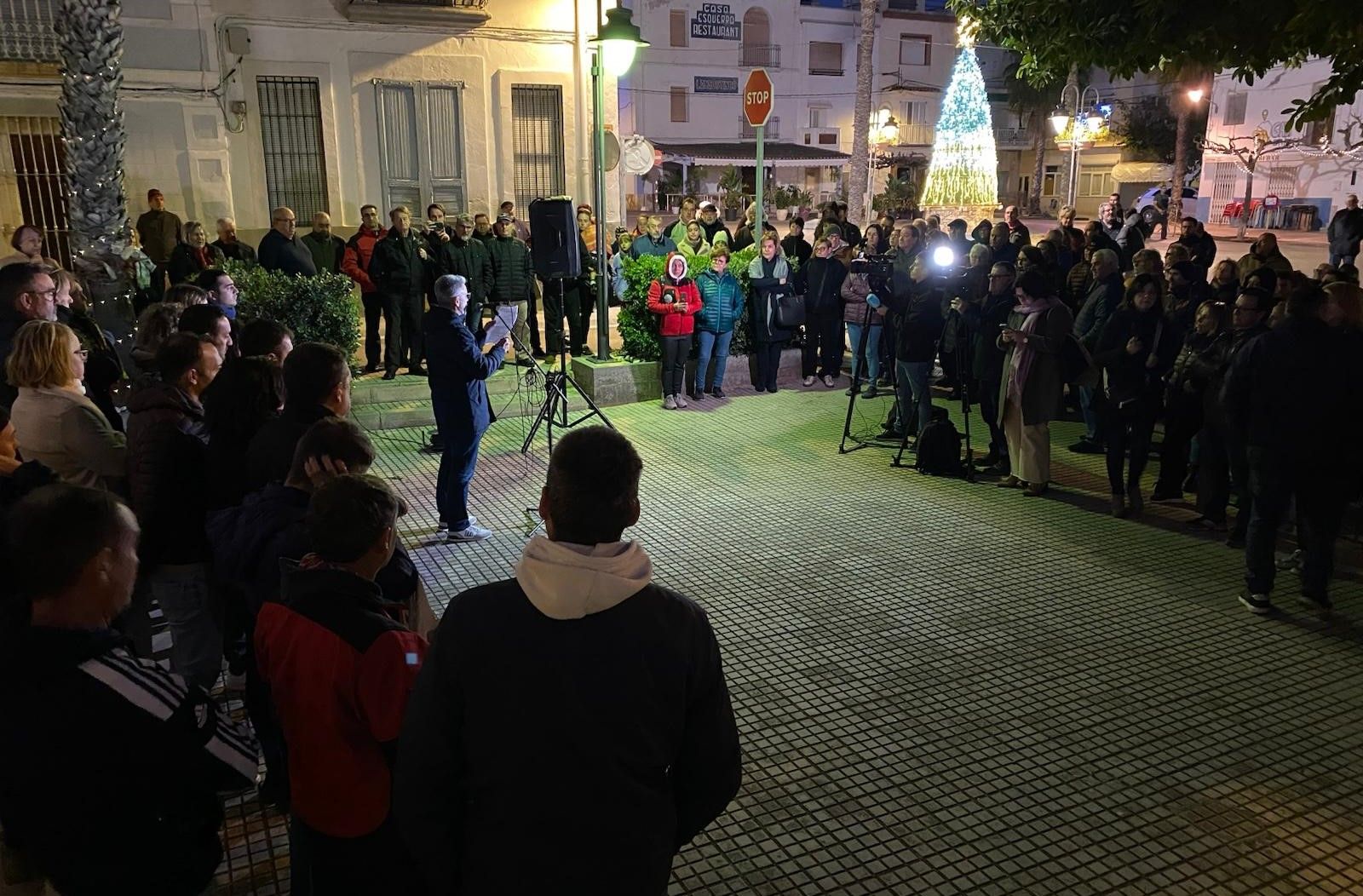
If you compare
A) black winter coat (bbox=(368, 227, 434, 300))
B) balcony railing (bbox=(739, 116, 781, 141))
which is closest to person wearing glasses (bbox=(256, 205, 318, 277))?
black winter coat (bbox=(368, 227, 434, 300))

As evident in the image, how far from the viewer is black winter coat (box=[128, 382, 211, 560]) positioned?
3951mm

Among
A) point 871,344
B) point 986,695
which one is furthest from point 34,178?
point 986,695

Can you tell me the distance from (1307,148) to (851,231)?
1000 inches

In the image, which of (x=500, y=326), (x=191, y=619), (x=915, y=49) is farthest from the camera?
(x=915, y=49)

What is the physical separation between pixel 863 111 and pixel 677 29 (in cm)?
2044

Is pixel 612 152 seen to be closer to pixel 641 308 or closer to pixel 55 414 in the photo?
pixel 641 308

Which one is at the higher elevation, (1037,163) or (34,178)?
(1037,163)

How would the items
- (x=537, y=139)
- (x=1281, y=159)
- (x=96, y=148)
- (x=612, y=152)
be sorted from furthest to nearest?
(x=1281, y=159) → (x=537, y=139) → (x=612, y=152) → (x=96, y=148)

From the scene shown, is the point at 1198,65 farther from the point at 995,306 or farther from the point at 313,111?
the point at 313,111

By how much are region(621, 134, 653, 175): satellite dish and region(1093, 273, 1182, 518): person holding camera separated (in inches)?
298

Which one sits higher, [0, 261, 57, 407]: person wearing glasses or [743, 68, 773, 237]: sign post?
[743, 68, 773, 237]: sign post

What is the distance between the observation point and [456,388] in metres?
6.56

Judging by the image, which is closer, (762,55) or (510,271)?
(510,271)

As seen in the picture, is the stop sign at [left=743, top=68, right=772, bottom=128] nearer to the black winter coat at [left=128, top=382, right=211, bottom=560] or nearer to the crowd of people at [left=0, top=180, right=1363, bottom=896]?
the crowd of people at [left=0, top=180, right=1363, bottom=896]
